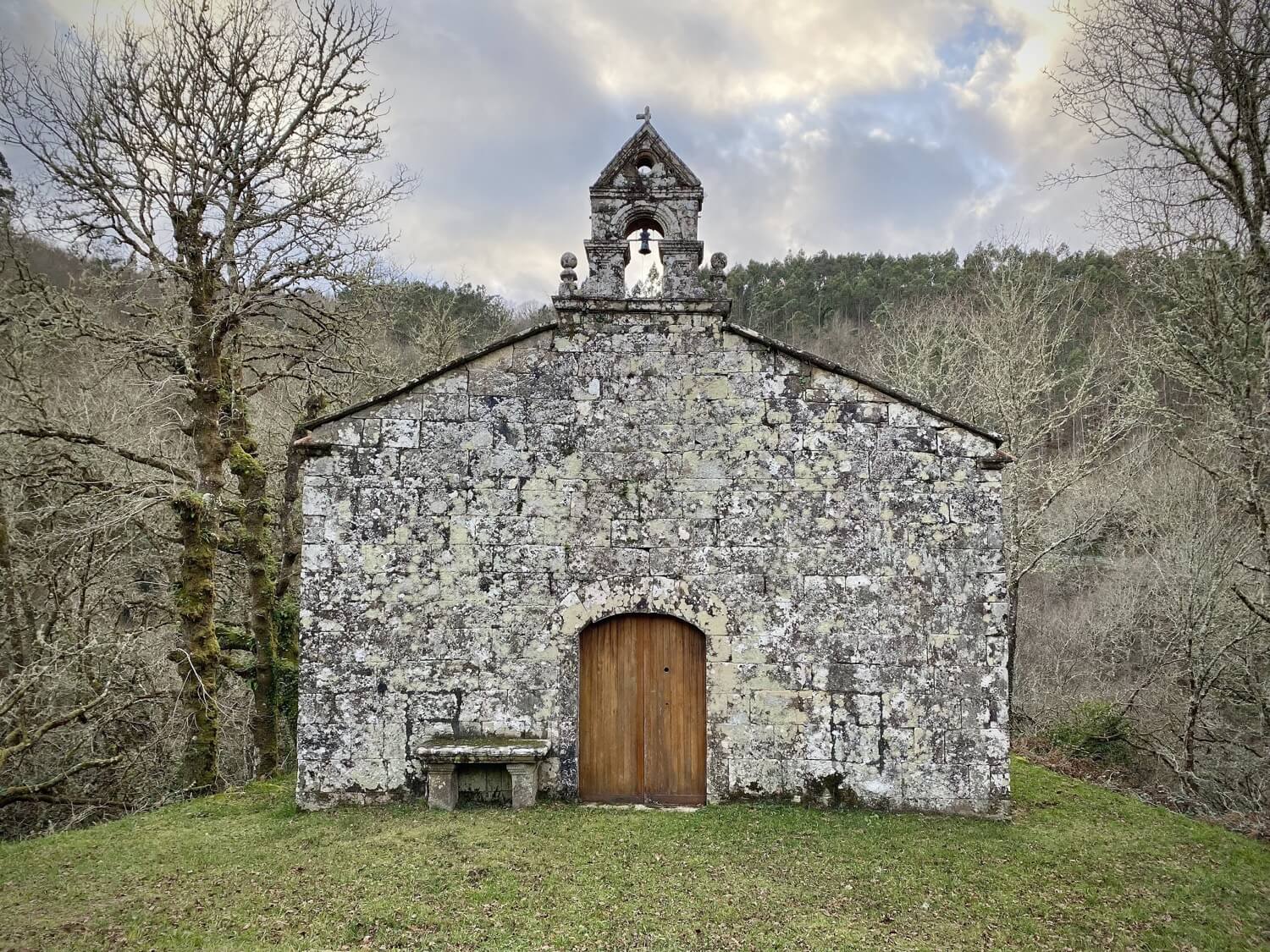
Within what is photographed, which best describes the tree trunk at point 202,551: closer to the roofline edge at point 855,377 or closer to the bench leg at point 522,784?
the bench leg at point 522,784

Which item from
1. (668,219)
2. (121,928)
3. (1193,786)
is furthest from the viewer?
(1193,786)

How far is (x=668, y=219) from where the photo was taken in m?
8.14

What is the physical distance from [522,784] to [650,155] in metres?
7.36

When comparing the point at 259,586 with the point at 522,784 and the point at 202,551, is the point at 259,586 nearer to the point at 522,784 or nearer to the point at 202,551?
the point at 202,551

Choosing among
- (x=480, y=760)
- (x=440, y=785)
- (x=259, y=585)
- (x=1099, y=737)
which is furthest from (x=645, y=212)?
(x=1099, y=737)

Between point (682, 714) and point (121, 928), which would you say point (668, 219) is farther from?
point (121, 928)

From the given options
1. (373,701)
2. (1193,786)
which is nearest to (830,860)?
(373,701)

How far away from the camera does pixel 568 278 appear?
7820mm

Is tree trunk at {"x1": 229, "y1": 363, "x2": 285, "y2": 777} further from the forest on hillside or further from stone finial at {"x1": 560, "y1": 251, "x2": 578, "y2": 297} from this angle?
stone finial at {"x1": 560, "y1": 251, "x2": 578, "y2": 297}

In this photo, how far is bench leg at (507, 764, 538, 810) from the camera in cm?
730

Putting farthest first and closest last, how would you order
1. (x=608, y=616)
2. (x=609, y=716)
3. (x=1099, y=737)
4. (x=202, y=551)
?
(x=1099, y=737)
(x=202, y=551)
(x=609, y=716)
(x=608, y=616)

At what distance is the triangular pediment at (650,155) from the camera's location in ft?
26.6

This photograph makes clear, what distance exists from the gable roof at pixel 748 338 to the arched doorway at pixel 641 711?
332 centimetres

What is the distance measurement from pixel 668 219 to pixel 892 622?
5.30 m
